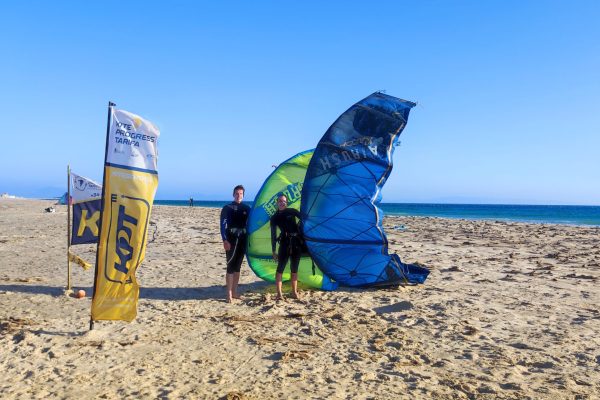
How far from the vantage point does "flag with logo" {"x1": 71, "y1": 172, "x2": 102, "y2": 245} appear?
7.46 metres

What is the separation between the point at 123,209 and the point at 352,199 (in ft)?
13.1

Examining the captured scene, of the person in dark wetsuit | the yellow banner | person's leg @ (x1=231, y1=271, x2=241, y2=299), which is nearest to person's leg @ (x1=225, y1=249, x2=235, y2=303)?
the person in dark wetsuit

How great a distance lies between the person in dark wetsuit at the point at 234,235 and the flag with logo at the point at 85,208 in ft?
6.88

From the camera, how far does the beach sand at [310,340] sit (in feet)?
13.3

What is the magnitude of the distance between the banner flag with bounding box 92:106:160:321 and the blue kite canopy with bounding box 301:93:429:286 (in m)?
3.17

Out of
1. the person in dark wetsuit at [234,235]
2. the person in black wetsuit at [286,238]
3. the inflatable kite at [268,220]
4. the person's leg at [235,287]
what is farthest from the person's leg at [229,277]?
the inflatable kite at [268,220]

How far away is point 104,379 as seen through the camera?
13.8 feet

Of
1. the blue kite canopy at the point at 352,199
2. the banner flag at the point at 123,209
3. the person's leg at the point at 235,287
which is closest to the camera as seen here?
the banner flag at the point at 123,209

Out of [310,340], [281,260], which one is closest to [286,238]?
[281,260]

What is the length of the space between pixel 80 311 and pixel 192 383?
10.1 feet

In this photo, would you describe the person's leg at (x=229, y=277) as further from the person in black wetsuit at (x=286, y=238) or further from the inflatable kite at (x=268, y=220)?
the inflatable kite at (x=268, y=220)

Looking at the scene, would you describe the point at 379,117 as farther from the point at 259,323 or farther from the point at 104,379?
the point at 104,379

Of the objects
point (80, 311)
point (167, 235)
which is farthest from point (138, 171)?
point (167, 235)

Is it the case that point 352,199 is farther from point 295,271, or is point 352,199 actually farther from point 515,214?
point 515,214
